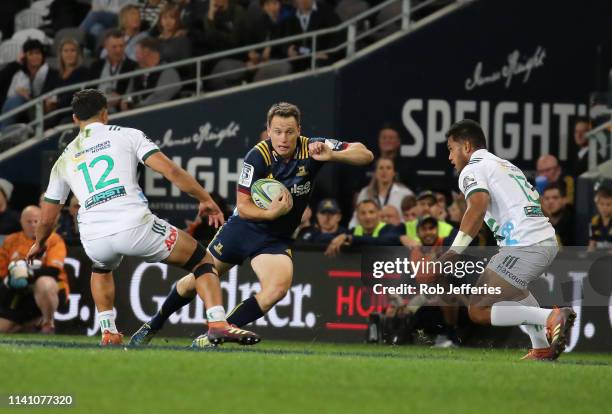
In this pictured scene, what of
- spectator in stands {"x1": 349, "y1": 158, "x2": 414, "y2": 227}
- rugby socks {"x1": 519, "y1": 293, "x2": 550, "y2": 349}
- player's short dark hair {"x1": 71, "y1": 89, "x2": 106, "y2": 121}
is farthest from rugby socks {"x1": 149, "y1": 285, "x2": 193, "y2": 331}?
spectator in stands {"x1": 349, "y1": 158, "x2": 414, "y2": 227}

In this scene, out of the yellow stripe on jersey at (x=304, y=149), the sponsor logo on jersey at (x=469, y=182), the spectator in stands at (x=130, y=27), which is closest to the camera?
the sponsor logo on jersey at (x=469, y=182)

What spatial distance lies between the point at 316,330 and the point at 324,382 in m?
7.13

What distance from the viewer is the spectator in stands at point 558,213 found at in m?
17.2

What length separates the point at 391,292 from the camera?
54.3ft

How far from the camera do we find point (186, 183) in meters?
11.4

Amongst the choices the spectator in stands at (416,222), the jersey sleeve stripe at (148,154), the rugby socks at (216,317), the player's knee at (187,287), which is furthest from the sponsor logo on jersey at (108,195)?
the spectator in stands at (416,222)

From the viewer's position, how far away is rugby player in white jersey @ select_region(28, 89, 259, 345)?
37.8 ft

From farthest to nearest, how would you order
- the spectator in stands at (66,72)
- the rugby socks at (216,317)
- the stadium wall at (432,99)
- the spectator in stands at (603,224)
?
the spectator in stands at (66,72) → the stadium wall at (432,99) → the spectator in stands at (603,224) → the rugby socks at (216,317)

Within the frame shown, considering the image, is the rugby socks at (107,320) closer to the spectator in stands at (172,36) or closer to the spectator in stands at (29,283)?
the spectator in stands at (29,283)

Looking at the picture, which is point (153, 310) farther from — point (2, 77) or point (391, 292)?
point (2, 77)

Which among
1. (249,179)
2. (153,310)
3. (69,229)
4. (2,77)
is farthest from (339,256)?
(2,77)

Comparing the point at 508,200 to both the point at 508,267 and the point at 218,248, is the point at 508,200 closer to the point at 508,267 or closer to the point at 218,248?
the point at 508,267

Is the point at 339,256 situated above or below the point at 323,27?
below

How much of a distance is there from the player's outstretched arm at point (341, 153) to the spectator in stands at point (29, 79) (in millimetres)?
8896
